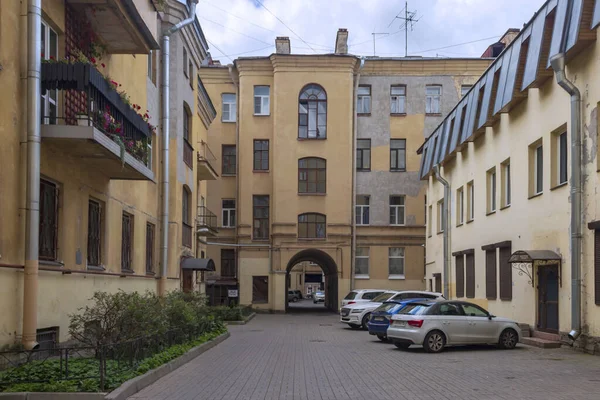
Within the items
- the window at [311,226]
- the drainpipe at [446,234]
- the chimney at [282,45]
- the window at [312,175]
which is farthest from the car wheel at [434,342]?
the chimney at [282,45]

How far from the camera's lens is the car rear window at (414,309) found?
1799 centimetres

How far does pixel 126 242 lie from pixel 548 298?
488 inches

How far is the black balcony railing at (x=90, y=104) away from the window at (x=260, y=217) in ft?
88.4

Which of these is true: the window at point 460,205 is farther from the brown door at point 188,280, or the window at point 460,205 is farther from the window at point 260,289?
the window at point 260,289

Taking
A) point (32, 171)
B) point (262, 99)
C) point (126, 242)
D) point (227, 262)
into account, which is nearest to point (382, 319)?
point (126, 242)

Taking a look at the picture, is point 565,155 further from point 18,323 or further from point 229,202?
point 229,202

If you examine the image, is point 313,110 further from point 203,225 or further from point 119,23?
point 119,23

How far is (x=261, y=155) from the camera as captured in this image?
145 feet

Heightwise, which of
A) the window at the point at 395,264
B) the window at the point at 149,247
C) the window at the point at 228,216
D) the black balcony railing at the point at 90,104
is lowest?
the window at the point at 395,264

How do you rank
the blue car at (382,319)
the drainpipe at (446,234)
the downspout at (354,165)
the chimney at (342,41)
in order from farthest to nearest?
the chimney at (342,41) → the downspout at (354,165) → the drainpipe at (446,234) → the blue car at (382,319)

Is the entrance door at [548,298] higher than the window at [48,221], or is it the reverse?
the window at [48,221]

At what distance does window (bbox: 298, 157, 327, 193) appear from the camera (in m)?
43.2

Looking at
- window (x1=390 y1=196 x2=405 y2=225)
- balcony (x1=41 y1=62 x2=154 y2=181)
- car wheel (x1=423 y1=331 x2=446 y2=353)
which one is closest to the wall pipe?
window (x1=390 y1=196 x2=405 y2=225)

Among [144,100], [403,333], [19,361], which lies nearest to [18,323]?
[19,361]
